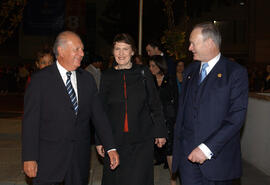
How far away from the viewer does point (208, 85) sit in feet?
12.8

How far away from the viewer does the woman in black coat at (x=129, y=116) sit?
5.11 m

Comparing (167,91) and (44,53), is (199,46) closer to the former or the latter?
(167,91)

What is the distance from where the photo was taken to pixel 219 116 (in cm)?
387

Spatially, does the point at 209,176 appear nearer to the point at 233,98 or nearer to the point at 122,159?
the point at 233,98

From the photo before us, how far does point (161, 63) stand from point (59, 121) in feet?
10.3

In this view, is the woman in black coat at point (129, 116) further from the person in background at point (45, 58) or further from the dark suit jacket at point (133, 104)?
the person in background at point (45, 58)

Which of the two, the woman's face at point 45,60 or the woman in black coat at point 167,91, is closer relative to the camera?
the woman in black coat at point 167,91

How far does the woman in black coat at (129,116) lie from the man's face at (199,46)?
1.28m

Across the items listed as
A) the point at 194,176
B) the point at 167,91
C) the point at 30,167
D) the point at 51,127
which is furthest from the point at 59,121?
the point at 167,91

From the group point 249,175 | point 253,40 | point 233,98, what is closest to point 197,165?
point 233,98

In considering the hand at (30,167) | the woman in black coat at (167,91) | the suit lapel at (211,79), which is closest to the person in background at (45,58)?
the woman in black coat at (167,91)

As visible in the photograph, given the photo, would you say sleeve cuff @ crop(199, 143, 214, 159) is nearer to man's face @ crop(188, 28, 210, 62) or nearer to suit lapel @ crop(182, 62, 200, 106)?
suit lapel @ crop(182, 62, 200, 106)

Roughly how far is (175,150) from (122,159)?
103 centimetres

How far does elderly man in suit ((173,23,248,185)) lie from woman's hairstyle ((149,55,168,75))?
2.66m
